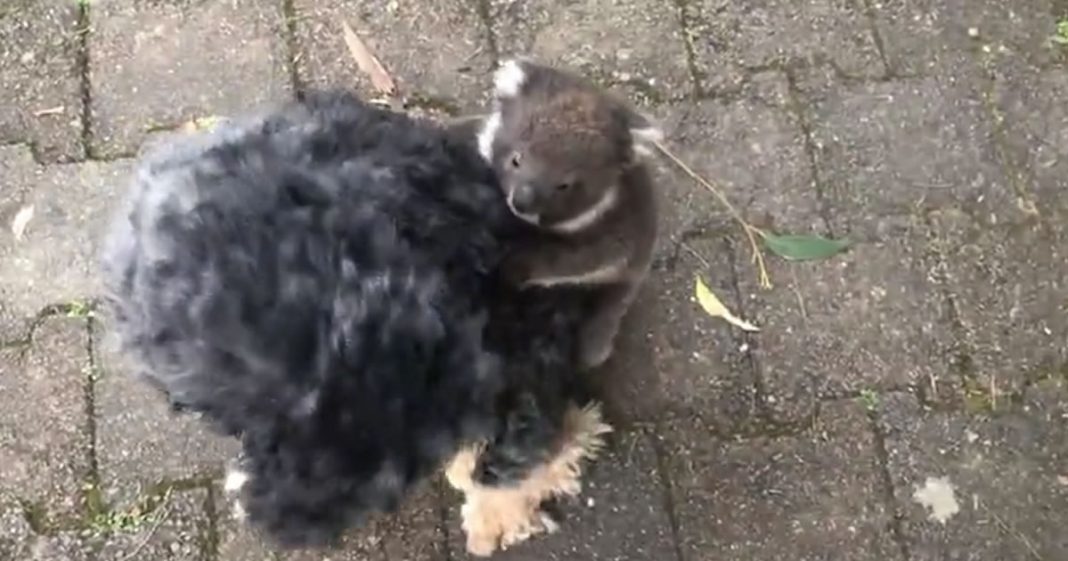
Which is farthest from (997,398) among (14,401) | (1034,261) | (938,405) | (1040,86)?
(14,401)

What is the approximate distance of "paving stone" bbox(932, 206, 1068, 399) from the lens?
2494 millimetres

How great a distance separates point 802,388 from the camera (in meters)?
2.46

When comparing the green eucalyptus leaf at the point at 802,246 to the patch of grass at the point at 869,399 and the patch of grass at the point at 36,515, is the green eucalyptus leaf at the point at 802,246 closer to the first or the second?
the patch of grass at the point at 869,399

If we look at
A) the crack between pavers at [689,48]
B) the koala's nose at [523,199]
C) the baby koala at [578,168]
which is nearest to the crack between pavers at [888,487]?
the baby koala at [578,168]

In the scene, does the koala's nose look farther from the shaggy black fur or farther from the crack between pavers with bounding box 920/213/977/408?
the crack between pavers with bounding box 920/213/977/408

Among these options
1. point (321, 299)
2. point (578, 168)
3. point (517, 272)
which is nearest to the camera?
point (321, 299)

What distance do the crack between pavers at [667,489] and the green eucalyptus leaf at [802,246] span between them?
0.40 metres

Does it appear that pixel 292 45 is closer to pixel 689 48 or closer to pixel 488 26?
pixel 488 26

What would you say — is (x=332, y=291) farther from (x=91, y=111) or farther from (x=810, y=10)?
(x=810, y=10)

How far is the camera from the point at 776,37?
109 inches

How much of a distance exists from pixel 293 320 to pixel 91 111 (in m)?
1.31

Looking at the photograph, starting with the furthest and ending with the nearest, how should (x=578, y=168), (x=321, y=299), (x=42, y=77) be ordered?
1. (x=42, y=77)
2. (x=578, y=168)
3. (x=321, y=299)

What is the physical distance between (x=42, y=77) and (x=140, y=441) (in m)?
0.75

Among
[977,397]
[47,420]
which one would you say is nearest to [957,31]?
[977,397]
